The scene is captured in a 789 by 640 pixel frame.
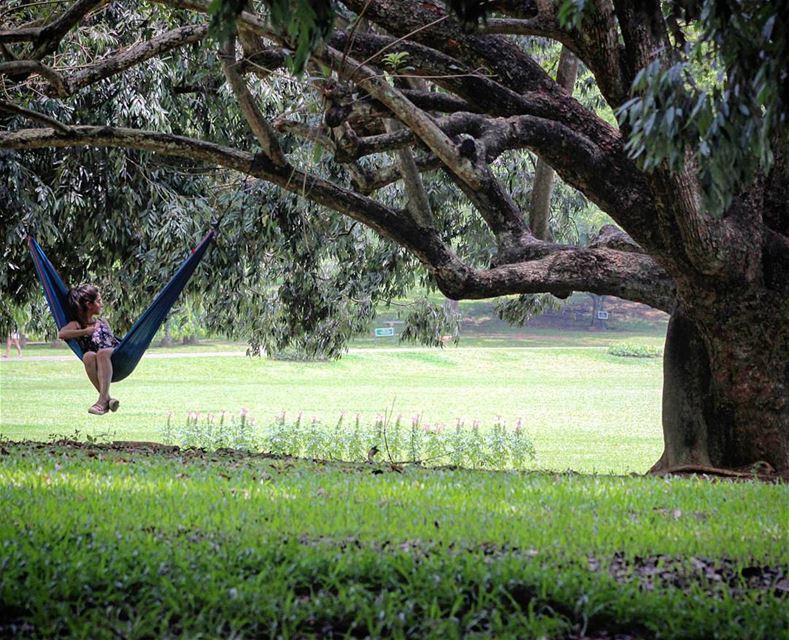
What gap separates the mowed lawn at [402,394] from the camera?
20.0m

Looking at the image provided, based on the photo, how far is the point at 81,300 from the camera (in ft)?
26.5

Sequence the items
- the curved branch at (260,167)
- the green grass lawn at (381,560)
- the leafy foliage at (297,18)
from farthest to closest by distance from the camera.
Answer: the curved branch at (260,167), the green grass lawn at (381,560), the leafy foliage at (297,18)

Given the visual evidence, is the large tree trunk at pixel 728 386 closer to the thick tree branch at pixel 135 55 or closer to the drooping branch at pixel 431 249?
the drooping branch at pixel 431 249

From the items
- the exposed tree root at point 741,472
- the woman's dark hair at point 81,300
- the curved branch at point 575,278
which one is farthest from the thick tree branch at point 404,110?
the woman's dark hair at point 81,300

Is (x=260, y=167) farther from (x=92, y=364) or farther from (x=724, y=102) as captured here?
(x=724, y=102)

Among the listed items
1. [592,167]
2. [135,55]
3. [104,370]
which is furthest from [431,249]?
[104,370]

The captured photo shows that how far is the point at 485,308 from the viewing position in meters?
43.9

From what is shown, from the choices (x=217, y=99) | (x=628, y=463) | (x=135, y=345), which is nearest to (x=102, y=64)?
(x=135, y=345)

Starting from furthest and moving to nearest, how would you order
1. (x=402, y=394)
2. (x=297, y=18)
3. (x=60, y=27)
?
(x=402, y=394) → (x=60, y=27) → (x=297, y=18)

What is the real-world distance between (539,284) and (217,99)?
4.58 metres

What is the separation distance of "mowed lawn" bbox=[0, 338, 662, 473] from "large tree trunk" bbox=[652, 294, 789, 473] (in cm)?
857

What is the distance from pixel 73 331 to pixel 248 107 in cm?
233

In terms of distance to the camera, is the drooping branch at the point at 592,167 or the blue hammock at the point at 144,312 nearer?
the drooping branch at the point at 592,167

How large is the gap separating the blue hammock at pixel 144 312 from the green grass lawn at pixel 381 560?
2.17m
